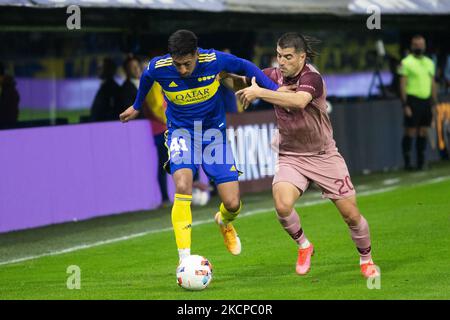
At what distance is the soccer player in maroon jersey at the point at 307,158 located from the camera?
10.5m

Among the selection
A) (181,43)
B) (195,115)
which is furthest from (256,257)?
(181,43)

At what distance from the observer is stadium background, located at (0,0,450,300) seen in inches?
632

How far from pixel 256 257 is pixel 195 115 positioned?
73.8 inches

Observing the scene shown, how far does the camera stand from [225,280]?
11.0 metres

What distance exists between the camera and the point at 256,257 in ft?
41.4

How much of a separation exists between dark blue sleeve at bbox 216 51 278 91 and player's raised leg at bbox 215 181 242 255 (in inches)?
41.2

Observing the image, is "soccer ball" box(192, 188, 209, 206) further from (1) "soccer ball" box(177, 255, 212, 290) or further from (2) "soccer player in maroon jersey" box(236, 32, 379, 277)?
(1) "soccer ball" box(177, 255, 212, 290)

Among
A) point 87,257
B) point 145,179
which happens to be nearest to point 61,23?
point 145,179

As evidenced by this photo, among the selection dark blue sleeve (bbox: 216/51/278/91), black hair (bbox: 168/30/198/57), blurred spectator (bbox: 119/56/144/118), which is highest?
black hair (bbox: 168/30/198/57)

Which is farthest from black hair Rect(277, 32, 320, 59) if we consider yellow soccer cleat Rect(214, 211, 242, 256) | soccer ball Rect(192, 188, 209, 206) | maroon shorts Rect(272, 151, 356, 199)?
soccer ball Rect(192, 188, 209, 206)

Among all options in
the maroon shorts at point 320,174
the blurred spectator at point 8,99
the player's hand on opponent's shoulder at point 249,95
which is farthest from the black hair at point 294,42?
the blurred spectator at point 8,99

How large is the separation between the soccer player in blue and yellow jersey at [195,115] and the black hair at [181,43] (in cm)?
6

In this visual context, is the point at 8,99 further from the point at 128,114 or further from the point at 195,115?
the point at 195,115

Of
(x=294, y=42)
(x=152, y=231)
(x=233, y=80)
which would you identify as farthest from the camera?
(x=152, y=231)
